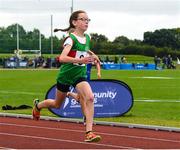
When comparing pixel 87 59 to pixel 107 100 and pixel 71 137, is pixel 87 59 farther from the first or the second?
pixel 107 100

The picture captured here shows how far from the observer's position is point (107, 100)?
14.3 metres

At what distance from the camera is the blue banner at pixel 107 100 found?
46.2ft

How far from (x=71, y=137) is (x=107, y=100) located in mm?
4192

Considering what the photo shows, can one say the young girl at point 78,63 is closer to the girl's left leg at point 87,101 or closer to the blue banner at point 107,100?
the girl's left leg at point 87,101

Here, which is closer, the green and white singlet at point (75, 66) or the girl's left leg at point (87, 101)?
the girl's left leg at point (87, 101)

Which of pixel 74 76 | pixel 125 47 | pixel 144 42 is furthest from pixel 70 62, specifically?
pixel 144 42

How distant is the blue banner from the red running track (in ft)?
4.38

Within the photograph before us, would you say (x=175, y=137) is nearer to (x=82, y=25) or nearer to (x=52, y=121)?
(x=82, y=25)

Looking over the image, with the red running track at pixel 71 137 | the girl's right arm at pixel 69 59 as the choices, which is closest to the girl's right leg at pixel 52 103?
the red running track at pixel 71 137

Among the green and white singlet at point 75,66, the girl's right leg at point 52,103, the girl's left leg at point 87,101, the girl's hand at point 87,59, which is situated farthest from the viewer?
the girl's right leg at point 52,103

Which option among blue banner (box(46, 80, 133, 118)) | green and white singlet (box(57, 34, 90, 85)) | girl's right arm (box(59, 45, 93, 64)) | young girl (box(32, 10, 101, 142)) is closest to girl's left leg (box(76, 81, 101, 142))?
young girl (box(32, 10, 101, 142))

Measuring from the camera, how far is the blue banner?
46.2 feet

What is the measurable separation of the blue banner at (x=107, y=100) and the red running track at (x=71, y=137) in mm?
1335

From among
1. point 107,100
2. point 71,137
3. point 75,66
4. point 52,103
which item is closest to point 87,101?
point 75,66
